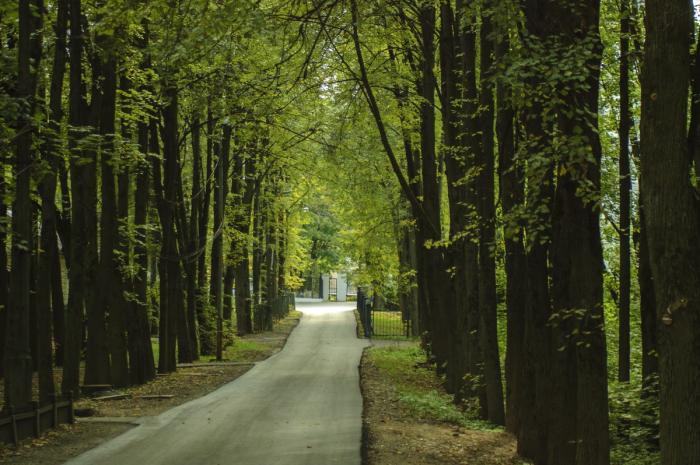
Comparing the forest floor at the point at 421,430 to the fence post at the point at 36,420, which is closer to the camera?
the forest floor at the point at 421,430

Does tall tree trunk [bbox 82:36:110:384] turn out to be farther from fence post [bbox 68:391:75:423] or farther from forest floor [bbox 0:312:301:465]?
fence post [bbox 68:391:75:423]

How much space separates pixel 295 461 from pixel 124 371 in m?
10.5

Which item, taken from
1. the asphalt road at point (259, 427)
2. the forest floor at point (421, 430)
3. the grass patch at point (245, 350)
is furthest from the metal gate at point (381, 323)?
the forest floor at point (421, 430)

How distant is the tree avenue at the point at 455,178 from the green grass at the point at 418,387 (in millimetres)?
435

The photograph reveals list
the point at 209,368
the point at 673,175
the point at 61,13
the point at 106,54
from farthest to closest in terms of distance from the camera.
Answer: the point at 209,368
the point at 61,13
the point at 106,54
the point at 673,175

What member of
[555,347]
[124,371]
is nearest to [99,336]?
[124,371]

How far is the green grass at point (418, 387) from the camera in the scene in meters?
15.8

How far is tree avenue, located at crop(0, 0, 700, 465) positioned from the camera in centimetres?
644

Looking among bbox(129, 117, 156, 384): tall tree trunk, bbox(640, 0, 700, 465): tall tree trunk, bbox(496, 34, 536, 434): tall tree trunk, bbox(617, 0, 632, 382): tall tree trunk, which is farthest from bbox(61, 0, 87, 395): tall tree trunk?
bbox(640, 0, 700, 465): tall tree trunk

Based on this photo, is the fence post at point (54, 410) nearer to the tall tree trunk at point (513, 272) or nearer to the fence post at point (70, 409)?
the fence post at point (70, 409)

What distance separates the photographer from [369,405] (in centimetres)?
1750

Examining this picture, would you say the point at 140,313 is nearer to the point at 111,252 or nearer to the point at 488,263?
the point at 111,252

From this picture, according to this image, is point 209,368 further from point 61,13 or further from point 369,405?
point 61,13

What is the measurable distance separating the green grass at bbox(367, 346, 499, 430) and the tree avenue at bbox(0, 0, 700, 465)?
0.44 m
